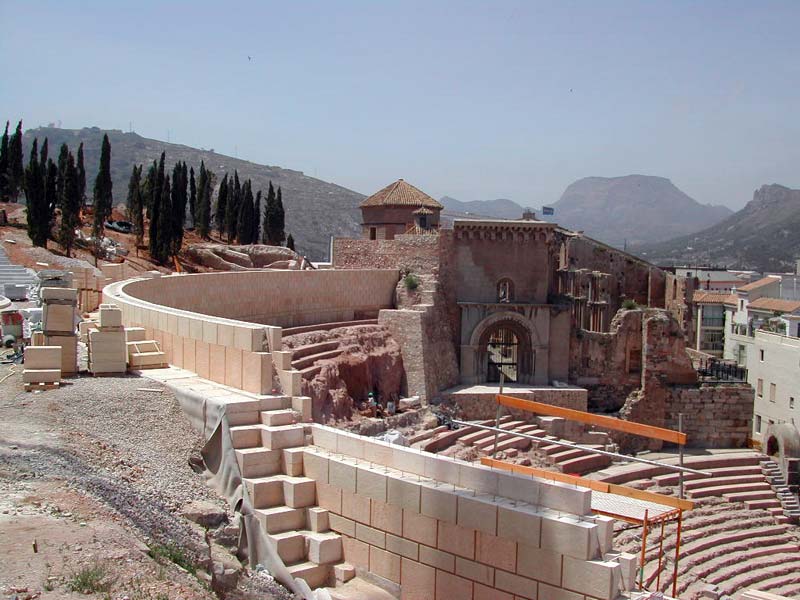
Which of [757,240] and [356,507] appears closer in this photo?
[356,507]

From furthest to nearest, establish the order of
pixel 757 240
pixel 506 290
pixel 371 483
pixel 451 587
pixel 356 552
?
pixel 757 240 < pixel 506 290 < pixel 356 552 < pixel 371 483 < pixel 451 587

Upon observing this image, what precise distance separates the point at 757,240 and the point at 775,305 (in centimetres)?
12044

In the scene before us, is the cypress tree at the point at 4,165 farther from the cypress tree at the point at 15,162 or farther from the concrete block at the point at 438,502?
the concrete block at the point at 438,502

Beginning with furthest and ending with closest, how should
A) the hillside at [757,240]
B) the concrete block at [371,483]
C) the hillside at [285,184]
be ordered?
the hillside at [757,240], the hillside at [285,184], the concrete block at [371,483]

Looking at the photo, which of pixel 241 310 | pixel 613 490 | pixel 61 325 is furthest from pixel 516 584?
pixel 241 310

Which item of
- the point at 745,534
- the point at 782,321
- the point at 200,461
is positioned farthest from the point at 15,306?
the point at 782,321

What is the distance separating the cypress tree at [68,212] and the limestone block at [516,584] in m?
29.6

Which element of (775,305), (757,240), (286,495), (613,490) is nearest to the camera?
(286,495)

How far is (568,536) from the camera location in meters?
7.48

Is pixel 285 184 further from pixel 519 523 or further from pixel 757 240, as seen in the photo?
pixel 519 523

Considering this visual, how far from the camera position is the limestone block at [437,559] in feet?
27.5

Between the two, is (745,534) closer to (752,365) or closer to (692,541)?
(692,541)

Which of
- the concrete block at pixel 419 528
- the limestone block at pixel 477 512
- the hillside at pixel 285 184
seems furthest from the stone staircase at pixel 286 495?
the hillside at pixel 285 184

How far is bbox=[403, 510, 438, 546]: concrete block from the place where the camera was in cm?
846
